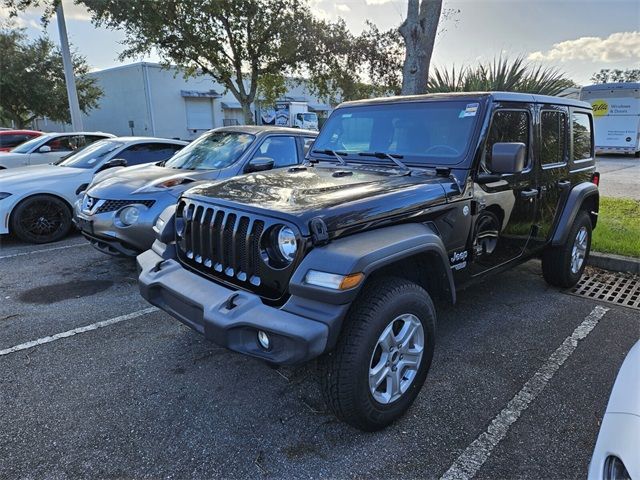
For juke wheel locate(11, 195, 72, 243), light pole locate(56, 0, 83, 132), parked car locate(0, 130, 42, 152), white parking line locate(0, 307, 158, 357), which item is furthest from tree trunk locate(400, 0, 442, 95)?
light pole locate(56, 0, 83, 132)

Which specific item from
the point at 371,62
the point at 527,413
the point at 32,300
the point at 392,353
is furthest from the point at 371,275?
the point at 371,62

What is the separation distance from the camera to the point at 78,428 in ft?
8.38

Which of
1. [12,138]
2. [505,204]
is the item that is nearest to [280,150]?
[505,204]

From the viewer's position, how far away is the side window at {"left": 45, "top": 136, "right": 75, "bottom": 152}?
30.6ft

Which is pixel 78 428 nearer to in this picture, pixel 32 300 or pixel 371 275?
pixel 371 275

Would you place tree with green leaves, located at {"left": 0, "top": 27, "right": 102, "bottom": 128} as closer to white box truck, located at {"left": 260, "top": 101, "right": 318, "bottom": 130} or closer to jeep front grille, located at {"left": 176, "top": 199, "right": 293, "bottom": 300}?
white box truck, located at {"left": 260, "top": 101, "right": 318, "bottom": 130}

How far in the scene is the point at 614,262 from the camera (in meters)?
5.29

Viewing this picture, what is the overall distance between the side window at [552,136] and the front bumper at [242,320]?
283 cm

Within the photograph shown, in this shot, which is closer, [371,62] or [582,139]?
[582,139]

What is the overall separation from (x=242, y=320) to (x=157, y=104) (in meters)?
31.1

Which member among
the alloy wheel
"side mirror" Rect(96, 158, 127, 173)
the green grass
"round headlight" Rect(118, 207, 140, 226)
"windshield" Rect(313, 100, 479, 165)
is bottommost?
the green grass

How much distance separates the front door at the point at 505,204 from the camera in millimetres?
3305

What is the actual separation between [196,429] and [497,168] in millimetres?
2571

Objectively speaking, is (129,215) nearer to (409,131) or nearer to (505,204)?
(409,131)
